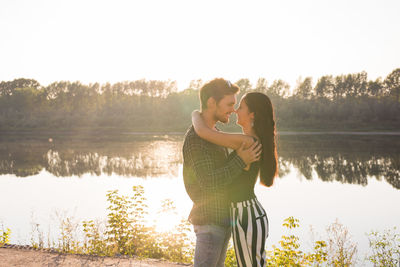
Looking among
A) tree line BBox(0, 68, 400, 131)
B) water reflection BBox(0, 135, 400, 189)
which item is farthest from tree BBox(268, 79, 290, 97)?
water reflection BBox(0, 135, 400, 189)

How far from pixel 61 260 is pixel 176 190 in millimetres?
11658

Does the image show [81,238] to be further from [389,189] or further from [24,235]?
[389,189]

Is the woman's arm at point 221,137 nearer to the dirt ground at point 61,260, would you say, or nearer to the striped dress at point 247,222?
the striped dress at point 247,222

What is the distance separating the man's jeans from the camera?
2.62 metres

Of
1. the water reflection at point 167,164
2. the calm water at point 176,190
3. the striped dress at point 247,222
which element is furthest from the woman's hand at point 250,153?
the water reflection at point 167,164

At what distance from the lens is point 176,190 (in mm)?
17453

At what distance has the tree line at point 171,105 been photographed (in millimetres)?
68000

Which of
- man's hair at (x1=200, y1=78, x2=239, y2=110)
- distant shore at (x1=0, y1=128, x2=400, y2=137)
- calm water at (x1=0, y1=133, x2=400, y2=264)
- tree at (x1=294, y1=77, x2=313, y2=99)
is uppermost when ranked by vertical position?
tree at (x1=294, y1=77, x2=313, y2=99)

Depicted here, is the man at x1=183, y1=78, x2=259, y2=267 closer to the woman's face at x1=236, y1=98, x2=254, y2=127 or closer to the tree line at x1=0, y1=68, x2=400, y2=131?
the woman's face at x1=236, y1=98, x2=254, y2=127

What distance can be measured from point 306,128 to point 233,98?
67.7 meters

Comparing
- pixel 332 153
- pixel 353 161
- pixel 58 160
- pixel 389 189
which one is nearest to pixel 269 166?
pixel 389 189

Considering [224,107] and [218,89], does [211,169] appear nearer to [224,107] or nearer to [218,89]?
[224,107]

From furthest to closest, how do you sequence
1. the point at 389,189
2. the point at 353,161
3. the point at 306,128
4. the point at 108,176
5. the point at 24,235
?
the point at 306,128 → the point at 353,161 → the point at 108,176 → the point at 389,189 → the point at 24,235

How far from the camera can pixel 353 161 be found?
27.1m
